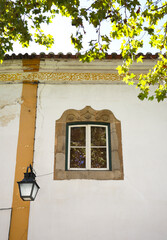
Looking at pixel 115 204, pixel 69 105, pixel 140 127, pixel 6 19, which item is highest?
pixel 6 19

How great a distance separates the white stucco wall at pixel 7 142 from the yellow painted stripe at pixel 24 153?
0.08m

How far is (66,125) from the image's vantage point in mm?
5770

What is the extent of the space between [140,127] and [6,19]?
10.1 feet

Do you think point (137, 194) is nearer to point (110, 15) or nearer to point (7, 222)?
point (7, 222)

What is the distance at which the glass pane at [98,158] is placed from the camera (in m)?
5.50

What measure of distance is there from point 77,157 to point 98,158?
15.4 inches

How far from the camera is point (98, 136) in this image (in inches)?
226

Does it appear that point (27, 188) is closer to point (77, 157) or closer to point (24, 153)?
point (24, 153)

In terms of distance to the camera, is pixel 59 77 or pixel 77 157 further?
pixel 59 77

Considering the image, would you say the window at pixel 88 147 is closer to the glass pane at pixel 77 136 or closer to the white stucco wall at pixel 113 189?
the glass pane at pixel 77 136

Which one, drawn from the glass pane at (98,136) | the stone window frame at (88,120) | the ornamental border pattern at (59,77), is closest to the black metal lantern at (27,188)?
the stone window frame at (88,120)

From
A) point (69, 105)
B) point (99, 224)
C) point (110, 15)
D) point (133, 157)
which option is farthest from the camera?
point (69, 105)

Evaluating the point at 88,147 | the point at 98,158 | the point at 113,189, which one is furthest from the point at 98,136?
the point at 113,189

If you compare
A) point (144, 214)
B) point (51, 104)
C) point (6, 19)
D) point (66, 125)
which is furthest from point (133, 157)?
point (6, 19)
